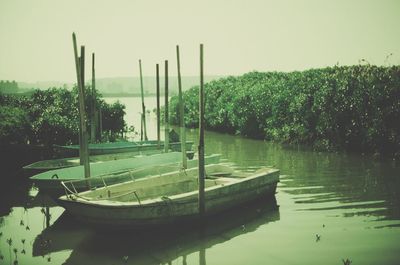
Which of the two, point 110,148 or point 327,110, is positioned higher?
point 327,110

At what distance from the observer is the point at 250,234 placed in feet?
35.9

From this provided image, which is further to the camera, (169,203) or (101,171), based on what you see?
(101,171)

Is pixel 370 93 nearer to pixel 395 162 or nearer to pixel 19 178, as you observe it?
pixel 395 162

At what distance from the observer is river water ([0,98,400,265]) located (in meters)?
9.40

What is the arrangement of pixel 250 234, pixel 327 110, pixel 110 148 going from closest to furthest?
pixel 250 234 < pixel 110 148 < pixel 327 110

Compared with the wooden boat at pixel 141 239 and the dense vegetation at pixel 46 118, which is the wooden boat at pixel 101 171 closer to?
the wooden boat at pixel 141 239

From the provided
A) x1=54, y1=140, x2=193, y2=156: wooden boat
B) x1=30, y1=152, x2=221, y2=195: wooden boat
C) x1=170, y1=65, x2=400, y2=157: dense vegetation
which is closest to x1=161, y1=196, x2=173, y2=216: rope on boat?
x1=30, y1=152, x2=221, y2=195: wooden boat

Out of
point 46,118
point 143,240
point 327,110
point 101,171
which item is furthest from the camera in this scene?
point 327,110

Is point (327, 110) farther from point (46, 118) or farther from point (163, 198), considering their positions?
point (163, 198)

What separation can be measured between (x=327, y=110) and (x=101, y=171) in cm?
1684

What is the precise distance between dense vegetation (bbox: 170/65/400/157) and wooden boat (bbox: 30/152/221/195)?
1051 centimetres

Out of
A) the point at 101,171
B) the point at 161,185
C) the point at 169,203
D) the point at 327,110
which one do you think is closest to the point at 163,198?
the point at 169,203

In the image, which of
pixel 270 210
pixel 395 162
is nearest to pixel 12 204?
pixel 270 210

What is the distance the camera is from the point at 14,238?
10.7 m
